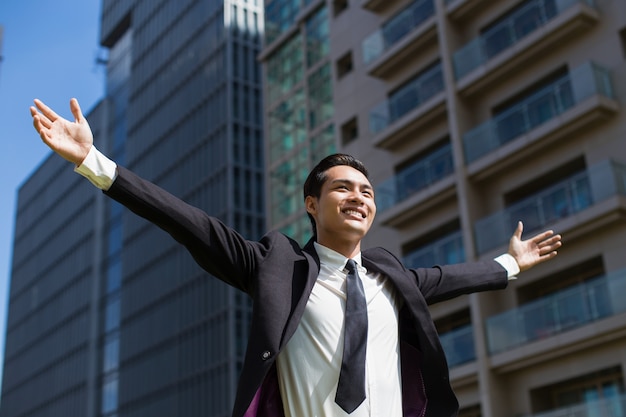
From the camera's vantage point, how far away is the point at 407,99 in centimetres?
3136

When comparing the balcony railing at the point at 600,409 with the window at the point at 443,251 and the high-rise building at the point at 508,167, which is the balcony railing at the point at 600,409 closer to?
the high-rise building at the point at 508,167

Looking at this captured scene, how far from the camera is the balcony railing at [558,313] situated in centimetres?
2252

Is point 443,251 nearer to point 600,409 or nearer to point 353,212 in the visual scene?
point 600,409

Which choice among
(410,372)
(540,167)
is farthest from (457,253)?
(410,372)

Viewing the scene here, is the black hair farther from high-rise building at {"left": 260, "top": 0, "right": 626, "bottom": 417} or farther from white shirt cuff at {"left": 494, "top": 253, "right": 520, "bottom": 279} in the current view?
high-rise building at {"left": 260, "top": 0, "right": 626, "bottom": 417}

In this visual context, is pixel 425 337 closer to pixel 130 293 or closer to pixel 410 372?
pixel 410 372

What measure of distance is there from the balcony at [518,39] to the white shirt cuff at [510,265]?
22.2 m

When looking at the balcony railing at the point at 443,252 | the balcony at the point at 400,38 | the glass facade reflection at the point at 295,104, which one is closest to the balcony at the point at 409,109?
the balcony at the point at 400,38

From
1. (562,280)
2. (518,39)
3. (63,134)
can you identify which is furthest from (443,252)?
(63,134)

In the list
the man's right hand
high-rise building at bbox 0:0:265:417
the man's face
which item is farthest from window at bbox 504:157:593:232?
high-rise building at bbox 0:0:265:417

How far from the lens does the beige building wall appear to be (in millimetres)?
23672

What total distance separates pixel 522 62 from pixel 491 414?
10115mm

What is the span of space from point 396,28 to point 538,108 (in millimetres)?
8237

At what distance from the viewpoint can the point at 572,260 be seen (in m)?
24.7
